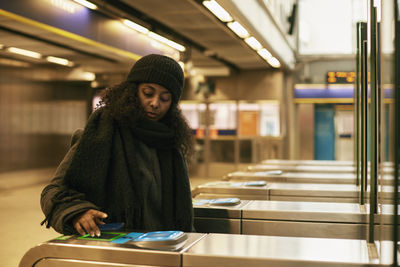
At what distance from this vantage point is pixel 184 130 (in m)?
2.25

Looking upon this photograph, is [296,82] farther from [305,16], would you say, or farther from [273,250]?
[273,250]

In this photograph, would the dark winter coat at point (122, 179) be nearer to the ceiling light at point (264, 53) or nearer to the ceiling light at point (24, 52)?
the ceiling light at point (264, 53)

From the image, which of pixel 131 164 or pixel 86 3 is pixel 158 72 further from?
pixel 86 3

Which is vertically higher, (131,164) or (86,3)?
(86,3)

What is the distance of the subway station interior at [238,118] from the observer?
4.97 ft

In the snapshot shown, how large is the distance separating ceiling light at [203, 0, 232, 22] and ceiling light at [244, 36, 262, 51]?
1.16 m

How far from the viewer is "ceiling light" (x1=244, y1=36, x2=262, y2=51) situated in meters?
6.27

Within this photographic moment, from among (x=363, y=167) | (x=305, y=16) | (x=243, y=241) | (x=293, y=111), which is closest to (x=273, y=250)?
(x=243, y=241)

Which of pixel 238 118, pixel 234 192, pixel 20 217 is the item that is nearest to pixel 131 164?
pixel 234 192

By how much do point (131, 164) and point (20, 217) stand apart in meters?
5.27

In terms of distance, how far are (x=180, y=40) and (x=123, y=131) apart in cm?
562

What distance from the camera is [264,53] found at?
7797mm

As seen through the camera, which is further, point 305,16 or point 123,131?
point 305,16

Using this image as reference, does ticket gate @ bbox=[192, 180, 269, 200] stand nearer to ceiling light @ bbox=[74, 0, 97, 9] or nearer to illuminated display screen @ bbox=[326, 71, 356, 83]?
ceiling light @ bbox=[74, 0, 97, 9]
